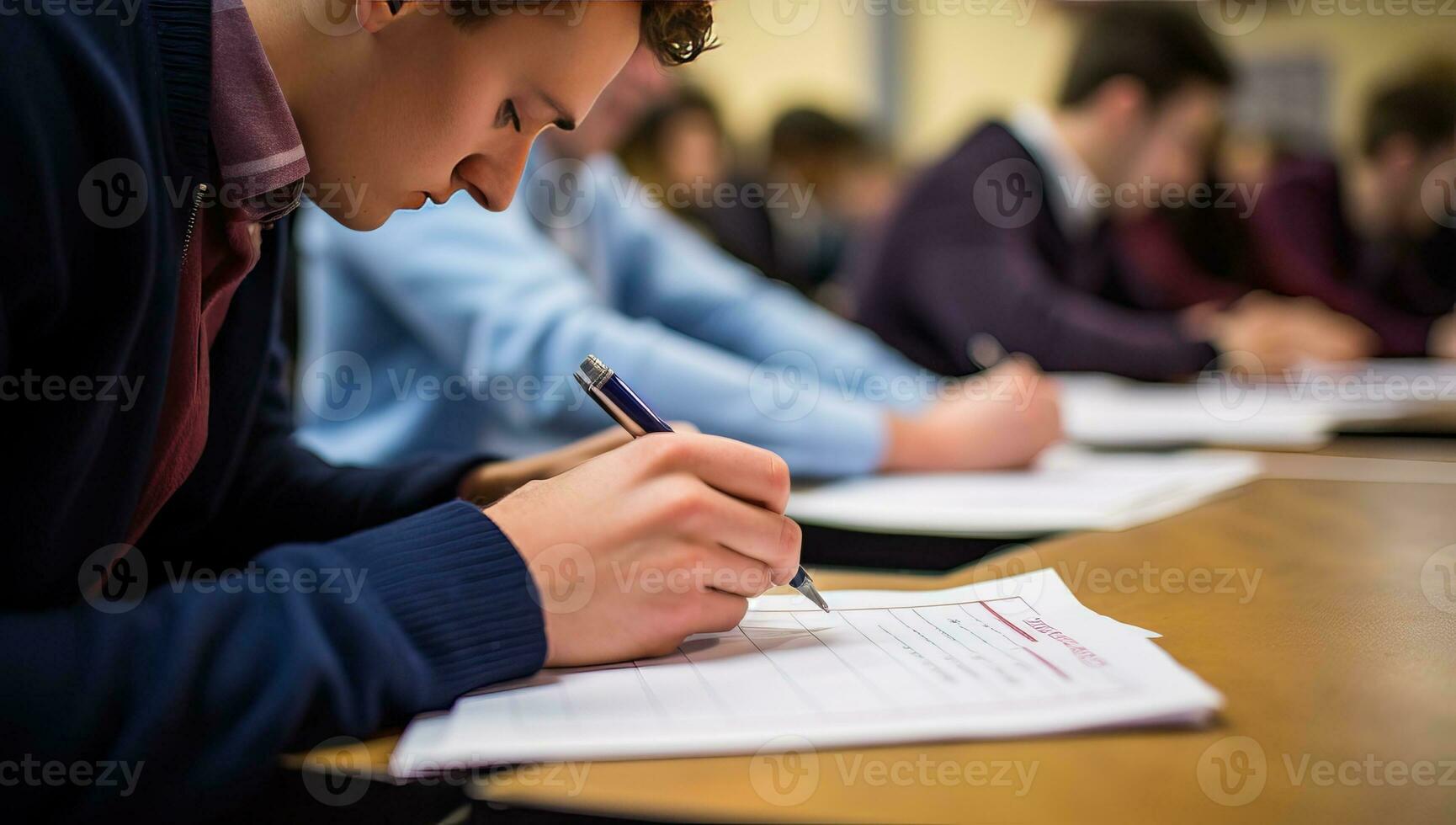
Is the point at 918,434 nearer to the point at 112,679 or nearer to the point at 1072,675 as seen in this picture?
the point at 1072,675

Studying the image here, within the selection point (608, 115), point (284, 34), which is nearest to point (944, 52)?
point (608, 115)

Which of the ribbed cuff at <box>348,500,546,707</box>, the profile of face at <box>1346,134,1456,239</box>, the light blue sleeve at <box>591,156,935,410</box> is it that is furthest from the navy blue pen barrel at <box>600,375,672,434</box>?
the profile of face at <box>1346,134,1456,239</box>

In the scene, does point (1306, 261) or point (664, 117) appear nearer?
point (1306, 261)

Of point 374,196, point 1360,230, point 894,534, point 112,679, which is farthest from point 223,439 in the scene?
point 1360,230

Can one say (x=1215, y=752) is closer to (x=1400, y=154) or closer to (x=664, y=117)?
(x=1400, y=154)

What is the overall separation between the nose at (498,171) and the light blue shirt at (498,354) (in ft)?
1.26

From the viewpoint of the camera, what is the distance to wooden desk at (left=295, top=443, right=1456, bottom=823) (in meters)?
0.34

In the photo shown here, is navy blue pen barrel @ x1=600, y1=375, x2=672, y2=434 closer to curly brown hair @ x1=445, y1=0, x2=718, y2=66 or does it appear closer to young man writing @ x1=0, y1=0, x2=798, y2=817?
young man writing @ x1=0, y1=0, x2=798, y2=817

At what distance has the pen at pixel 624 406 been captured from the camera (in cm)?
53

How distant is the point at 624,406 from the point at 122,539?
0.22m

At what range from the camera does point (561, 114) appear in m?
0.55

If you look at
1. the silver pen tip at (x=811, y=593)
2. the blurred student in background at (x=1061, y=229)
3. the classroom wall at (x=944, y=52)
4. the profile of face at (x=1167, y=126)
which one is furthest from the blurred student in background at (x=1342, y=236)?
the silver pen tip at (x=811, y=593)

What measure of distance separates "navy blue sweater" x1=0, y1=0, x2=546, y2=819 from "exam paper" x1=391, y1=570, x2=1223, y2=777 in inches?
1.4

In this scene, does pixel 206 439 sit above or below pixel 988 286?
below
